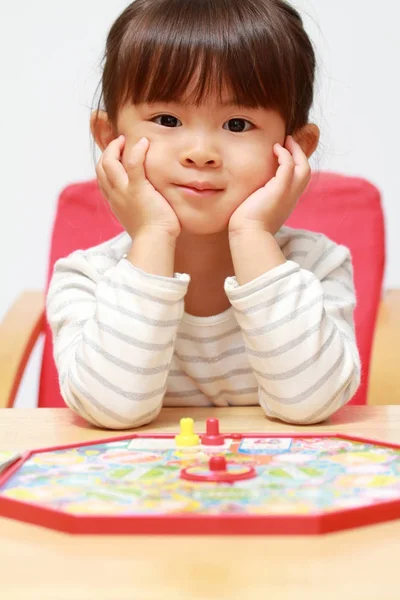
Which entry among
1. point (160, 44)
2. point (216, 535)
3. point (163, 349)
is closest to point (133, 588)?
point (216, 535)

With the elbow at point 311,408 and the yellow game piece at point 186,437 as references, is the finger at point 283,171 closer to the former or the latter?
the elbow at point 311,408

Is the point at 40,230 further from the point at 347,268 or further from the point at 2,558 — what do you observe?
the point at 2,558

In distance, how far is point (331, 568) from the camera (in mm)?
438

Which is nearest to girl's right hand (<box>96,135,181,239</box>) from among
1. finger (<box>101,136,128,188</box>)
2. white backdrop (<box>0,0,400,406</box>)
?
finger (<box>101,136,128,188</box>)

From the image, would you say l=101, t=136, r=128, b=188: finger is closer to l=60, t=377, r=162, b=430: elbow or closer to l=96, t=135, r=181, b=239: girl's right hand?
l=96, t=135, r=181, b=239: girl's right hand

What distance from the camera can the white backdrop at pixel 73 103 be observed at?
1.88 m

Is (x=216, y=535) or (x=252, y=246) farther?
(x=252, y=246)

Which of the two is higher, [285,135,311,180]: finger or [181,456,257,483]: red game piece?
[285,135,311,180]: finger

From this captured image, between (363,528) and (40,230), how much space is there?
158cm

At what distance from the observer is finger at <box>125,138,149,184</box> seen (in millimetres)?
956

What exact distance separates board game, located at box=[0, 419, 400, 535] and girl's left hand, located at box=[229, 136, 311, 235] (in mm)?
309

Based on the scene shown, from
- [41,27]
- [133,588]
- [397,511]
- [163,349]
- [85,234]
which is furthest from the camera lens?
[41,27]

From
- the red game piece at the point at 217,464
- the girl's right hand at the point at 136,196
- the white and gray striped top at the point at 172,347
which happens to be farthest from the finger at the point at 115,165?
the red game piece at the point at 217,464

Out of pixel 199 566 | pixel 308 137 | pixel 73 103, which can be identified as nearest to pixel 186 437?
pixel 199 566
